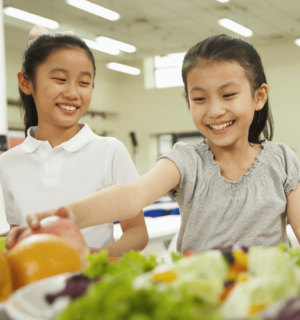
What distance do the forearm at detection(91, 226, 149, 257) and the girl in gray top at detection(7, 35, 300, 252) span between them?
0.15 metres

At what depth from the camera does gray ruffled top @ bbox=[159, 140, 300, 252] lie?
1.22 meters

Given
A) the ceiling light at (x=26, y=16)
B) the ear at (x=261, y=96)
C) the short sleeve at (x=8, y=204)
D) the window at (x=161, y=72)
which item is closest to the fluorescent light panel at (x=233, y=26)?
the ceiling light at (x=26, y=16)

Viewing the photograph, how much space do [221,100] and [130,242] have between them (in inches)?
18.2

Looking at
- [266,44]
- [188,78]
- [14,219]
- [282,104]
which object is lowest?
[14,219]

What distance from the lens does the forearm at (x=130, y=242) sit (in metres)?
1.06

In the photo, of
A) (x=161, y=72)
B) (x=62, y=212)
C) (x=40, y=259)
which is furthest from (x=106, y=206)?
(x=161, y=72)

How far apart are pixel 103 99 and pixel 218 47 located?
500 inches

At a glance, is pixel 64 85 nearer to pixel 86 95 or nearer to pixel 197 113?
pixel 86 95

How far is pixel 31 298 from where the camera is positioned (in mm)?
459

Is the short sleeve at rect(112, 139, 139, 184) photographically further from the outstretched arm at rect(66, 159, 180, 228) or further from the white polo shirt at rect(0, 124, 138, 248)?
the outstretched arm at rect(66, 159, 180, 228)

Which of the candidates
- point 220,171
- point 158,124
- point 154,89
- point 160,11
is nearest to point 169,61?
point 154,89

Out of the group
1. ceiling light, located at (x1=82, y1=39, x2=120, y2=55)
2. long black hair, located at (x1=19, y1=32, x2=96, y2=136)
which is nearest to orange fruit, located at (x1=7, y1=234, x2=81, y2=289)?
long black hair, located at (x1=19, y1=32, x2=96, y2=136)

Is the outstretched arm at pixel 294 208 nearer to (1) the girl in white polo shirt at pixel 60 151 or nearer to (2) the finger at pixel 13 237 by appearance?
(1) the girl in white polo shirt at pixel 60 151

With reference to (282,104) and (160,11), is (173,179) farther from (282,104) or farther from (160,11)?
(282,104)
